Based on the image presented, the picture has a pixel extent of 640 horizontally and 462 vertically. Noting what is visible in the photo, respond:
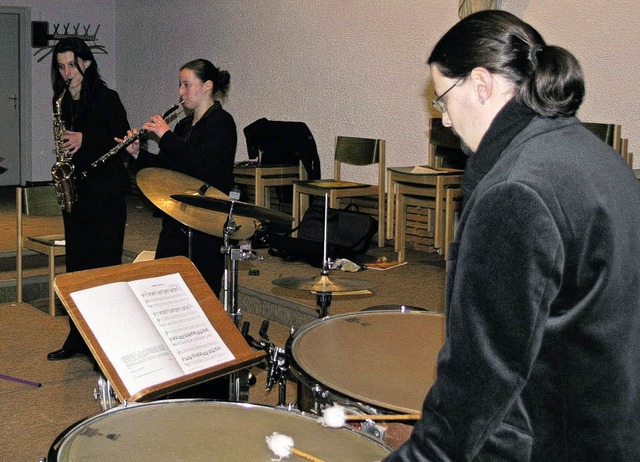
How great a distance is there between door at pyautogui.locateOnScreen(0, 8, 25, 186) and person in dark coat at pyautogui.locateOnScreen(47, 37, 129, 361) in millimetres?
6419

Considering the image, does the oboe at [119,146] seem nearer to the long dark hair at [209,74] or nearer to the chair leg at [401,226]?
the long dark hair at [209,74]

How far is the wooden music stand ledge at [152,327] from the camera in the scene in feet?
6.55

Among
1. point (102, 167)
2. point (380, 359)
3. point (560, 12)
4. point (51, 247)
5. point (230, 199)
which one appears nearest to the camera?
point (380, 359)

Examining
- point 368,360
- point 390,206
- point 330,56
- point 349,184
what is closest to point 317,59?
point 330,56

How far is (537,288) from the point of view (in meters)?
1.07

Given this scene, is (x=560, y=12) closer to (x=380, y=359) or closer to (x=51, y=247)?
(x=51, y=247)

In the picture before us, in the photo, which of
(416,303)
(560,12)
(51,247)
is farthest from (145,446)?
(560,12)

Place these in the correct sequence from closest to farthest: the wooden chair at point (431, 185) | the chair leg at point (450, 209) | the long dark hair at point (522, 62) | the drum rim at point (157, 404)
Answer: the long dark hair at point (522, 62), the drum rim at point (157, 404), the chair leg at point (450, 209), the wooden chair at point (431, 185)

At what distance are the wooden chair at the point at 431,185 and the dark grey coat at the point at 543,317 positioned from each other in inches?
181

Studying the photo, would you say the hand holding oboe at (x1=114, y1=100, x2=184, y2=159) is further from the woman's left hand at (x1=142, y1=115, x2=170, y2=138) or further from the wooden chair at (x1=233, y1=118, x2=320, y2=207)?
the wooden chair at (x1=233, y1=118, x2=320, y2=207)

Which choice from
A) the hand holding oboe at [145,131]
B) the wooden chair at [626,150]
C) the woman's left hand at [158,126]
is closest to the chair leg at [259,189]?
the wooden chair at [626,150]

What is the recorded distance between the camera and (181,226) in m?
3.70

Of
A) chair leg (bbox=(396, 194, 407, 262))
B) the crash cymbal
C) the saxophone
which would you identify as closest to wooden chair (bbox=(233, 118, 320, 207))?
chair leg (bbox=(396, 194, 407, 262))

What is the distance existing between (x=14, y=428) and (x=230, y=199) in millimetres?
1400
